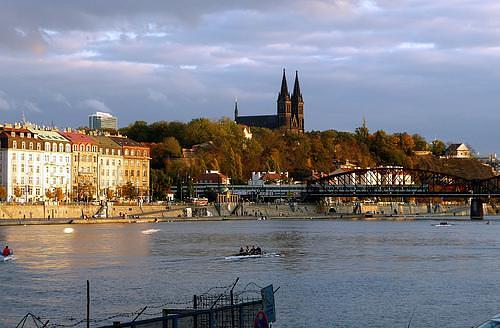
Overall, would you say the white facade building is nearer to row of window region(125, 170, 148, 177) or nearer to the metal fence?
row of window region(125, 170, 148, 177)

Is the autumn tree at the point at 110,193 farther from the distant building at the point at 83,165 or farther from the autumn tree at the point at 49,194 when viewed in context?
the autumn tree at the point at 49,194

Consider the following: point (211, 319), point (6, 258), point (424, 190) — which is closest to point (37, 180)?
point (424, 190)

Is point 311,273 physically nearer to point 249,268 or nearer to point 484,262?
point 249,268

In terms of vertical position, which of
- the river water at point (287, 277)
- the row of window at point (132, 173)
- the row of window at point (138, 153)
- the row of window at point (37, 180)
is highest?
the row of window at point (138, 153)

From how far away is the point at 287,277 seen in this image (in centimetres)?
5700

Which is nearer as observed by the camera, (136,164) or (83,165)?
(83,165)

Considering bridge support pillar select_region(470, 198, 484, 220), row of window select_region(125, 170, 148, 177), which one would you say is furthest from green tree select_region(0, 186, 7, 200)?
bridge support pillar select_region(470, 198, 484, 220)

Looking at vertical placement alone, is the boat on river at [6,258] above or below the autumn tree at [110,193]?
below

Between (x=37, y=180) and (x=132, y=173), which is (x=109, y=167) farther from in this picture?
(x=37, y=180)

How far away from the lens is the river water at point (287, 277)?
139ft

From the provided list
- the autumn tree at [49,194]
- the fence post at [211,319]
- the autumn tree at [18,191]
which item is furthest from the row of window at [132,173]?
the fence post at [211,319]

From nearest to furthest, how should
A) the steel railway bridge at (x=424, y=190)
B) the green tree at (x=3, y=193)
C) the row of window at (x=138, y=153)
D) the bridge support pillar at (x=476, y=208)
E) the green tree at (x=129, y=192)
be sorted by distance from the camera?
1. the green tree at (x=3, y=193)
2. the green tree at (x=129, y=192)
3. the steel railway bridge at (x=424, y=190)
4. the row of window at (x=138, y=153)
5. the bridge support pillar at (x=476, y=208)

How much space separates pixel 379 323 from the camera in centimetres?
3969

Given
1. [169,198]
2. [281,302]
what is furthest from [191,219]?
[281,302]
